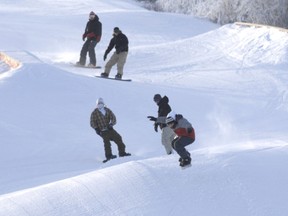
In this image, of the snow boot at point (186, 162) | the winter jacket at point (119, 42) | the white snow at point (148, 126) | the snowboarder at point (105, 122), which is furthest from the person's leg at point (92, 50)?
the snow boot at point (186, 162)

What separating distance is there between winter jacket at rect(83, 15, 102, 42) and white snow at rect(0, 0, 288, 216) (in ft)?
3.27

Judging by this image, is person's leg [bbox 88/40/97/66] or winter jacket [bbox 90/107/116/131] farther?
person's leg [bbox 88/40/97/66]

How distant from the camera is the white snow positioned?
9.79m

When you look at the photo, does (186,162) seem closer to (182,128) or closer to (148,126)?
(182,128)

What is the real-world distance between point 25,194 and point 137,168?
5.65 ft

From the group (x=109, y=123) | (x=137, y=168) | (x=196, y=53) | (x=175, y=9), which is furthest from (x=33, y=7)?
(x=137, y=168)

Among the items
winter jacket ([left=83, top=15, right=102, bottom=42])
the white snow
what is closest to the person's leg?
winter jacket ([left=83, top=15, right=102, bottom=42])

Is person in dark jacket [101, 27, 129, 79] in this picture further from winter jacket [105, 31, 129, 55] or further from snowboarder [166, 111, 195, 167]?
snowboarder [166, 111, 195, 167]

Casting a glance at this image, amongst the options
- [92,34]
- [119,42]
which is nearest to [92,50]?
[92,34]

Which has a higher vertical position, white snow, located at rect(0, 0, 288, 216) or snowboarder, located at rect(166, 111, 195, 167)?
snowboarder, located at rect(166, 111, 195, 167)

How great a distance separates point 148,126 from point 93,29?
582 cm

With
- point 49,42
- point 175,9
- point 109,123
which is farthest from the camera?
point 175,9

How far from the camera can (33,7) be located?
38.9m

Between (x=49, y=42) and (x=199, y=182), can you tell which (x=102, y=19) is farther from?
(x=199, y=182)
